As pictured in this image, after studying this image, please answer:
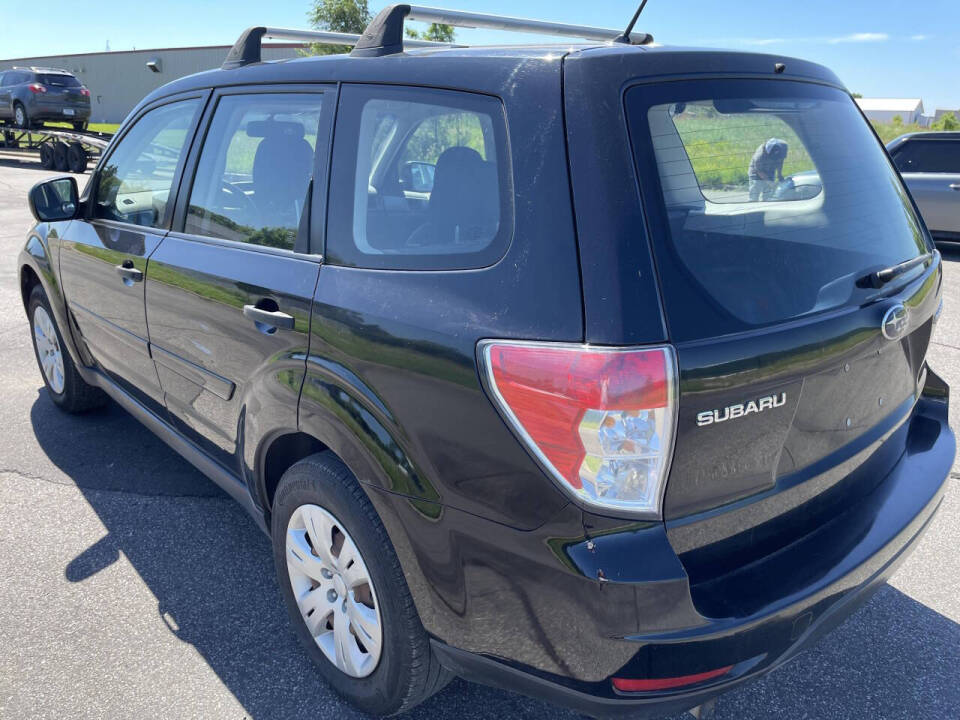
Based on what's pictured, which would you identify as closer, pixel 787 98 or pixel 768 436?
pixel 768 436

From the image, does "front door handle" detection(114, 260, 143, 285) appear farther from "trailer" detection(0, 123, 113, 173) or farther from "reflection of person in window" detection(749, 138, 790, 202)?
"trailer" detection(0, 123, 113, 173)

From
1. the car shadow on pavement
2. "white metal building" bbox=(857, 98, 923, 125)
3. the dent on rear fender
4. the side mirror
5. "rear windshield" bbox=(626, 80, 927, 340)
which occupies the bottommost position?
"white metal building" bbox=(857, 98, 923, 125)

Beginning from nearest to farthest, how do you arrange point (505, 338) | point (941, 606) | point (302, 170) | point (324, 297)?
point (505, 338)
point (324, 297)
point (302, 170)
point (941, 606)

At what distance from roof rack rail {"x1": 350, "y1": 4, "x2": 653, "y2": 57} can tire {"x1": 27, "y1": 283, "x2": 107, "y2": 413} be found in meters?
2.79

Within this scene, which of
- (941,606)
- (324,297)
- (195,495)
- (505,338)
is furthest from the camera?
(195,495)

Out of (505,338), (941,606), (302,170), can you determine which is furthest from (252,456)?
(941,606)

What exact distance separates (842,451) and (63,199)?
11.6ft

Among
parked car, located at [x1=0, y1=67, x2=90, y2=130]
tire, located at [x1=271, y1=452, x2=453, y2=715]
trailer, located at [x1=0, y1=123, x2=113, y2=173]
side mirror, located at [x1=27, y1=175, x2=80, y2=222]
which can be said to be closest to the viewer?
tire, located at [x1=271, y1=452, x2=453, y2=715]

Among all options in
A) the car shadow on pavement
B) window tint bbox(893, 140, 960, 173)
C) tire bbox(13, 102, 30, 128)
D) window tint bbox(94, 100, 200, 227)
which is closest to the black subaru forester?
the car shadow on pavement

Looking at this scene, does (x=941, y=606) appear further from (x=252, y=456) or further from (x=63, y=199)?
(x=63, y=199)

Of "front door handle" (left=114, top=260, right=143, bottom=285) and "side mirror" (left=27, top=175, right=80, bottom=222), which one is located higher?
"side mirror" (left=27, top=175, right=80, bottom=222)

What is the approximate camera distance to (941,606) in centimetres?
284

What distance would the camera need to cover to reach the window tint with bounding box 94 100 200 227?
3.08m

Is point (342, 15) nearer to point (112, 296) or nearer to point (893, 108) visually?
point (112, 296)
